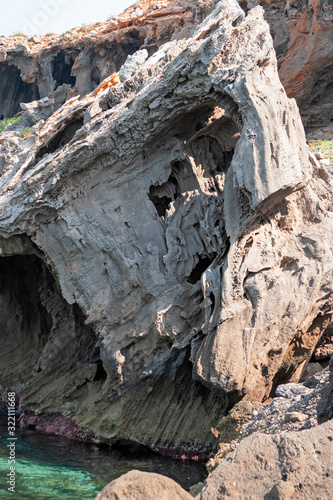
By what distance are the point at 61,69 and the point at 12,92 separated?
5.19m

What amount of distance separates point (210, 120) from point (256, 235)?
3454 millimetres

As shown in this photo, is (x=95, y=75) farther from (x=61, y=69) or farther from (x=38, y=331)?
(x=38, y=331)

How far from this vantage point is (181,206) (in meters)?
12.5

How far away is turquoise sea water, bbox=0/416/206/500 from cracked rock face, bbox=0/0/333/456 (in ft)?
1.92

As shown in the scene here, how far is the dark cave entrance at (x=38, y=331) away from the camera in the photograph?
45.8 feet

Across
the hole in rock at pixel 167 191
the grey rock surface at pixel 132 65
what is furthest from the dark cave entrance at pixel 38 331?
the grey rock surface at pixel 132 65

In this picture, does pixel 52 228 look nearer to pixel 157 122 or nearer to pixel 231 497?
pixel 157 122

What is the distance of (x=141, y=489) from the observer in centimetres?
459

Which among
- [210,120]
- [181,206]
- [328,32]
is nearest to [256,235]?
[181,206]

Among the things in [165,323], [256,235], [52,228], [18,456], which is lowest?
[18,456]

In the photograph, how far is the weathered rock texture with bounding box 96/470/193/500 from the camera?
4.54 m

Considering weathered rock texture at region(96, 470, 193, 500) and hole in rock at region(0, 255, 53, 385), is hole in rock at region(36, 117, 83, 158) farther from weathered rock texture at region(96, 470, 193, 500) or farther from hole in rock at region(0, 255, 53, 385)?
weathered rock texture at region(96, 470, 193, 500)

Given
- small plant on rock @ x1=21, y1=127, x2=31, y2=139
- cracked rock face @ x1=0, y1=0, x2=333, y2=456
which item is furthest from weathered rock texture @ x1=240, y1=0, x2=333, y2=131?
small plant on rock @ x1=21, y1=127, x2=31, y2=139

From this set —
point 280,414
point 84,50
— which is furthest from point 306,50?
point 280,414
